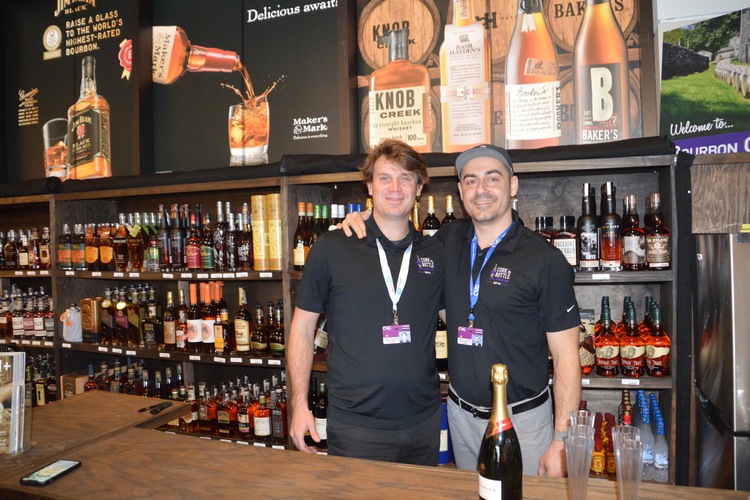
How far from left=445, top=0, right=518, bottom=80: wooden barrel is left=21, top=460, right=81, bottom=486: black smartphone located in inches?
114

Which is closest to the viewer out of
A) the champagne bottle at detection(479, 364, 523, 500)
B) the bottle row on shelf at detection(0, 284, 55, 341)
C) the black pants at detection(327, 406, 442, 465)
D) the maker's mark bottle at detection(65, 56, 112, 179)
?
the champagne bottle at detection(479, 364, 523, 500)

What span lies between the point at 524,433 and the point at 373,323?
685mm

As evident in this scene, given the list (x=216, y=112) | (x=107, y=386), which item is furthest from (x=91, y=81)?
(x=107, y=386)

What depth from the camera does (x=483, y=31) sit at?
331 centimetres

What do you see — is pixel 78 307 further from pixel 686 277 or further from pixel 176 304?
pixel 686 277

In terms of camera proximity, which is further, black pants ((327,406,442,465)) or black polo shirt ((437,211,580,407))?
Answer: black pants ((327,406,442,465))

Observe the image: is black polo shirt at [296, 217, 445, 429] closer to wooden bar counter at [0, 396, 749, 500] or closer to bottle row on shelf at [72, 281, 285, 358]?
wooden bar counter at [0, 396, 749, 500]

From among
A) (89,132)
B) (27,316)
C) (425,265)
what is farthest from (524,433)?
(89,132)

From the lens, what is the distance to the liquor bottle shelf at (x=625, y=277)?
2473mm

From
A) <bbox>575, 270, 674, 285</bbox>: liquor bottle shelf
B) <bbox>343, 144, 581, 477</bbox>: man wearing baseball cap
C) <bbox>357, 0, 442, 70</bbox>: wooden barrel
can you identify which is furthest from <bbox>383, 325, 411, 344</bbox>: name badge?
<bbox>357, 0, 442, 70</bbox>: wooden barrel

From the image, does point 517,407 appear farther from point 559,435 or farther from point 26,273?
point 26,273

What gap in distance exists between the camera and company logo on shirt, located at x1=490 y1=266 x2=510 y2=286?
6.42ft

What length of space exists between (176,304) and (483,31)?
2781 millimetres

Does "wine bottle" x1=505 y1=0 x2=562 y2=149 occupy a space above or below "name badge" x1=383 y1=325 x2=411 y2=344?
above
